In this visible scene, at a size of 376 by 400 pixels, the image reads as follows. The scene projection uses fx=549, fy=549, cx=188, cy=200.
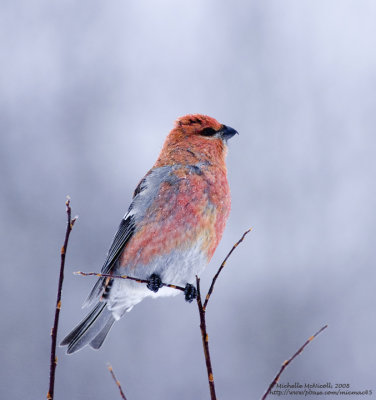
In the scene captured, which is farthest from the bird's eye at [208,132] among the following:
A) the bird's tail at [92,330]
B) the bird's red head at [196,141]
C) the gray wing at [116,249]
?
the bird's tail at [92,330]

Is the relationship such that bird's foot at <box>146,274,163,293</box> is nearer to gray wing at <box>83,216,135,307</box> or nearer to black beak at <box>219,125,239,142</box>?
gray wing at <box>83,216,135,307</box>

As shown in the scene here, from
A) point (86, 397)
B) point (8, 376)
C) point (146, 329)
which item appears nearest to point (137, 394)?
point (86, 397)

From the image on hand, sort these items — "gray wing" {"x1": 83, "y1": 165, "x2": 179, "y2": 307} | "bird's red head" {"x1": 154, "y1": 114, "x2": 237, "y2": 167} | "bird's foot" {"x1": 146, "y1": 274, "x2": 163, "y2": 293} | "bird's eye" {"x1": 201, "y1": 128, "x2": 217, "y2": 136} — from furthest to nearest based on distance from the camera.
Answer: "bird's eye" {"x1": 201, "y1": 128, "x2": 217, "y2": 136} < "bird's red head" {"x1": 154, "y1": 114, "x2": 237, "y2": 167} < "gray wing" {"x1": 83, "y1": 165, "x2": 179, "y2": 307} < "bird's foot" {"x1": 146, "y1": 274, "x2": 163, "y2": 293}

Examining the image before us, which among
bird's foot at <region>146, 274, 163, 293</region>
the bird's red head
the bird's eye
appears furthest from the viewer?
the bird's eye

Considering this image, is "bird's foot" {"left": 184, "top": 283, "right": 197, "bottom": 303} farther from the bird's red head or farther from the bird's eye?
the bird's eye

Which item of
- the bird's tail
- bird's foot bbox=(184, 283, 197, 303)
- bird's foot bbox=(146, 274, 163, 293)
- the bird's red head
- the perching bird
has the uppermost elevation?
the bird's red head

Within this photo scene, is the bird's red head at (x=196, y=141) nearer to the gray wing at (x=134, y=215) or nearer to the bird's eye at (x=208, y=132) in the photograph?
the bird's eye at (x=208, y=132)

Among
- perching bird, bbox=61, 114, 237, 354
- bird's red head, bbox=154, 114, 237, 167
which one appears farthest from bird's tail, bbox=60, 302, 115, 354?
bird's red head, bbox=154, 114, 237, 167

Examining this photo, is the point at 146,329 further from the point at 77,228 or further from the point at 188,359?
the point at 77,228

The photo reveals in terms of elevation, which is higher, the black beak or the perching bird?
the black beak

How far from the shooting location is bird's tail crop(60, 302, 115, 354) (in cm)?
301

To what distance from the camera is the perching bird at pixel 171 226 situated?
282 cm

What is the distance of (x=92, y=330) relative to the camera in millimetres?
3082

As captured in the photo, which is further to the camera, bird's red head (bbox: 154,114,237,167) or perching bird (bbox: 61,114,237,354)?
bird's red head (bbox: 154,114,237,167)
